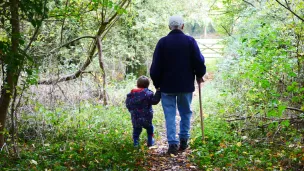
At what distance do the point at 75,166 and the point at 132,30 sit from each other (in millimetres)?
11309

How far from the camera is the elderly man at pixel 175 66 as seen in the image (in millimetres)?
5168

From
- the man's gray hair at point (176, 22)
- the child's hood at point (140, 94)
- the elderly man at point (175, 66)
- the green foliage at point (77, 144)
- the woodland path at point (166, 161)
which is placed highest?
the man's gray hair at point (176, 22)

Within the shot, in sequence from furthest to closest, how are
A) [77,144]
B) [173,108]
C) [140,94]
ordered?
[77,144] → [140,94] → [173,108]

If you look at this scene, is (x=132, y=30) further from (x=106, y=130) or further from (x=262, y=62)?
(x=262, y=62)

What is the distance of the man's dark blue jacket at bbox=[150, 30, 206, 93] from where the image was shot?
516 cm

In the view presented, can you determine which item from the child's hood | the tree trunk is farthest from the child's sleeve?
the tree trunk

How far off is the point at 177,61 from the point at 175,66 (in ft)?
0.28

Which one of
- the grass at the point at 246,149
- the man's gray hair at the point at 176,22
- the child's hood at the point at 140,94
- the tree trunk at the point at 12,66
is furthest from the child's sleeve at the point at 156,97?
the tree trunk at the point at 12,66

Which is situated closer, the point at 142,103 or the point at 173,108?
the point at 173,108

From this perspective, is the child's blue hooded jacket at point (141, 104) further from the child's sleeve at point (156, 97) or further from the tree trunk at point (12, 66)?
the tree trunk at point (12, 66)

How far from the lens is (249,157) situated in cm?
457

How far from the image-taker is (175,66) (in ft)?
17.0

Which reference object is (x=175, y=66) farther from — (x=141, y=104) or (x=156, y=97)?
(x=141, y=104)

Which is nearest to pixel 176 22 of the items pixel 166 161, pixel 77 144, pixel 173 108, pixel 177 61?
pixel 177 61
